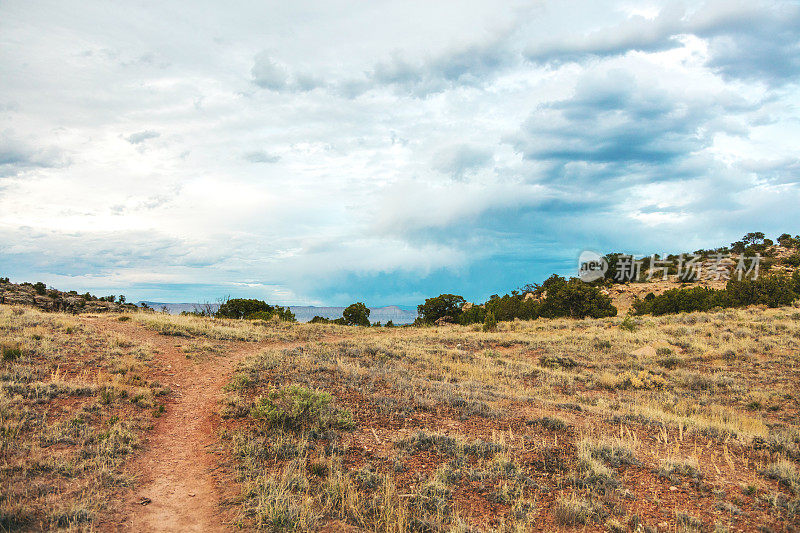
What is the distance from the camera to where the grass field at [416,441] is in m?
6.49

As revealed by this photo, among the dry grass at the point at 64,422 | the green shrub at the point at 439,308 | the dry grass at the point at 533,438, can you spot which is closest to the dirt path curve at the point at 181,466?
the dry grass at the point at 64,422

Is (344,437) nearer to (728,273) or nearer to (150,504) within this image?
(150,504)

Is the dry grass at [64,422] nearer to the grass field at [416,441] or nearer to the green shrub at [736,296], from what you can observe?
the grass field at [416,441]

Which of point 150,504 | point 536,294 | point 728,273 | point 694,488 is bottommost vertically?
point 150,504

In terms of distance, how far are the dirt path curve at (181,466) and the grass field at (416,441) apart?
0.29 meters

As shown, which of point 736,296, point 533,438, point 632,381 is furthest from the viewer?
point 736,296

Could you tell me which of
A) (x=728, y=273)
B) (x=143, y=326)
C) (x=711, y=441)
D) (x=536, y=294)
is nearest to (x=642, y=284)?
(x=728, y=273)

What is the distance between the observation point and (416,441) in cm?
894

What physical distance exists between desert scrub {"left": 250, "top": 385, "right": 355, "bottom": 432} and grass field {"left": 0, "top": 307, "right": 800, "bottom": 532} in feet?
0.15

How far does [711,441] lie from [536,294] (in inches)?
2267

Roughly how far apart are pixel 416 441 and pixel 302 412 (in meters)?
2.78

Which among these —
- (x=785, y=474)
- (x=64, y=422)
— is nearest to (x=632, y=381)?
(x=785, y=474)

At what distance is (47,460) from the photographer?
709cm

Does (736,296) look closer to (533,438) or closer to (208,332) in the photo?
(533,438)
